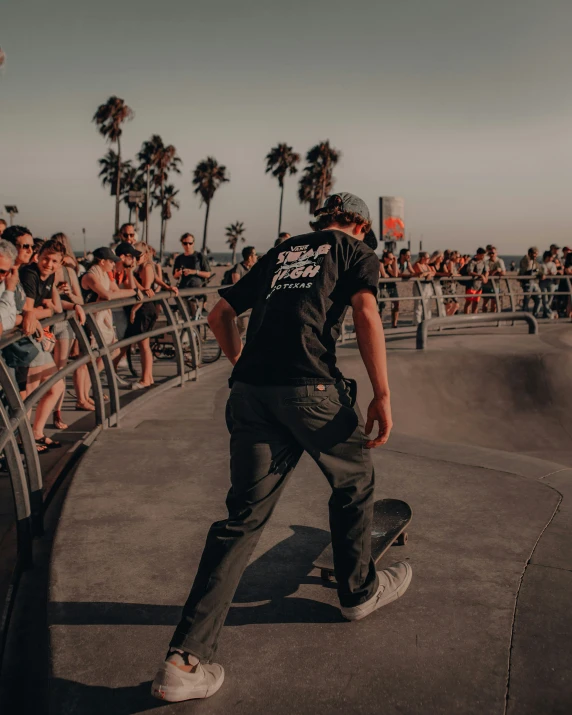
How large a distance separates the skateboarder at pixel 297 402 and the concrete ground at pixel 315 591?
340 mm

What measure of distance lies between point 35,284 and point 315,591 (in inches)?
150

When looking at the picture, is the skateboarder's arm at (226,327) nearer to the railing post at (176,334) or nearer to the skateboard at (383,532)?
the skateboard at (383,532)

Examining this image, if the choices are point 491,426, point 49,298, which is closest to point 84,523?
point 49,298

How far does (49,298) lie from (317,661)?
4135mm

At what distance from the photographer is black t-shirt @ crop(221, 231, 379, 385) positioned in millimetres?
2424

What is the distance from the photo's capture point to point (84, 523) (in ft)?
12.1

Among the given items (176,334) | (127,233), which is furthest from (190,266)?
(176,334)

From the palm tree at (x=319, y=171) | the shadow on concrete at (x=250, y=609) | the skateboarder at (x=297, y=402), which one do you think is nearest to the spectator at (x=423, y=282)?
the shadow on concrete at (x=250, y=609)

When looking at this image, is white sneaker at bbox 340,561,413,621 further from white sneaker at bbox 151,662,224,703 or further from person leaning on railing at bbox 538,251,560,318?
person leaning on railing at bbox 538,251,560,318

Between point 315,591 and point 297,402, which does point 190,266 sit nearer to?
point 315,591

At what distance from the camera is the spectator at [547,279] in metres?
16.8

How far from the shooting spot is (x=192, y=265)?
10891 millimetres

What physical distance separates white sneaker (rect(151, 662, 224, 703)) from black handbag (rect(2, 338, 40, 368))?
3648 mm

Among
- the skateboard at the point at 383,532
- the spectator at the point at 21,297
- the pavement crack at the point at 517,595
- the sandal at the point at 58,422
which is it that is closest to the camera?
the pavement crack at the point at 517,595
